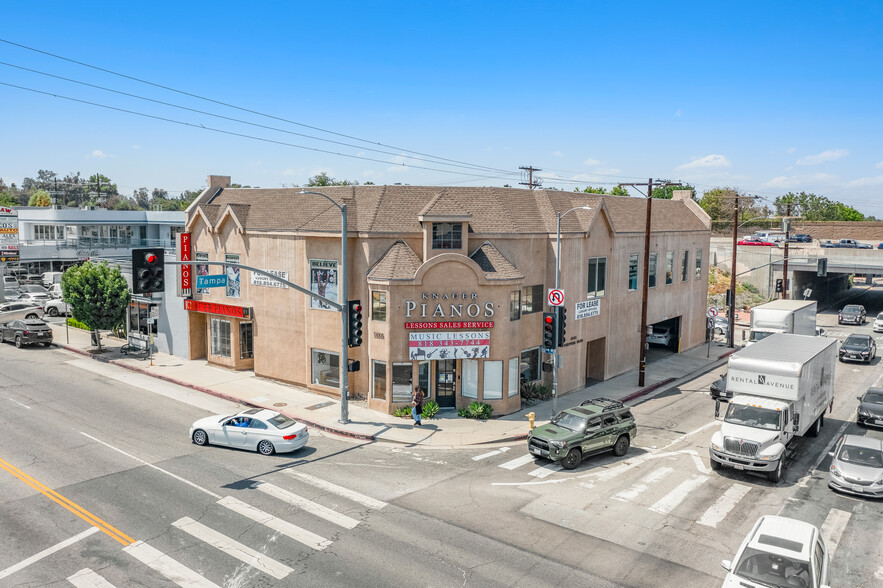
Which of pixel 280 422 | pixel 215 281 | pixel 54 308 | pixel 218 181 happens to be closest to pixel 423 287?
pixel 280 422

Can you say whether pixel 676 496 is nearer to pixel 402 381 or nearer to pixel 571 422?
pixel 571 422

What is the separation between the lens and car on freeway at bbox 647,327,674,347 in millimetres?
42812

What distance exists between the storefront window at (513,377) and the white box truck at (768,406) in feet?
29.1

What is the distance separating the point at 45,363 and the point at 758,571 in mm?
37479

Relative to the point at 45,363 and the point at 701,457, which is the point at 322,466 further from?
the point at 45,363

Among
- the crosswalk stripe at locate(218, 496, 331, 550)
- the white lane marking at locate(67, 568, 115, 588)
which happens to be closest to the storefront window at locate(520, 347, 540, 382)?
the crosswalk stripe at locate(218, 496, 331, 550)

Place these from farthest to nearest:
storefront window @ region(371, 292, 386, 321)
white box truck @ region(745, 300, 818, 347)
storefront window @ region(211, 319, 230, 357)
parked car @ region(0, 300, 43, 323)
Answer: parked car @ region(0, 300, 43, 323) → storefront window @ region(211, 319, 230, 357) → white box truck @ region(745, 300, 818, 347) → storefront window @ region(371, 292, 386, 321)

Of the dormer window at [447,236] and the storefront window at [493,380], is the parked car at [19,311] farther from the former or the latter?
the storefront window at [493,380]

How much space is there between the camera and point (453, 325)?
26.7m

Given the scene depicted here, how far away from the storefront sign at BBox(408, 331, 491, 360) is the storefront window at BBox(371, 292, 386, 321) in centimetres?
154

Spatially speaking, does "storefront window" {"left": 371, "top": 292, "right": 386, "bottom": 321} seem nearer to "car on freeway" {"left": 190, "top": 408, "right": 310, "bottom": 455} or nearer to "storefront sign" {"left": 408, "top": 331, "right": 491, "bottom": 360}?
"storefront sign" {"left": 408, "top": 331, "right": 491, "bottom": 360}

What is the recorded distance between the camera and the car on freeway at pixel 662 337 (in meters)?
42.8

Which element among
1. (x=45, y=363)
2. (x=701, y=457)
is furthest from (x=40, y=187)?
(x=701, y=457)

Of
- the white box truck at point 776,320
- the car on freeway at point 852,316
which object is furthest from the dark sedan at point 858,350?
the car on freeway at point 852,316
